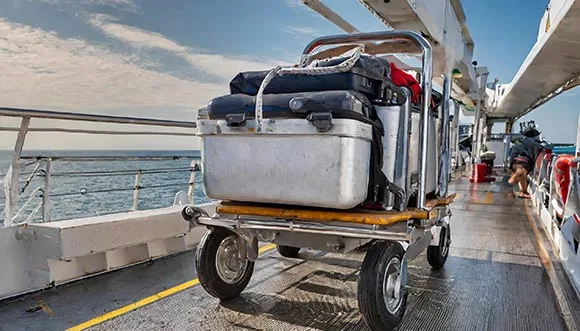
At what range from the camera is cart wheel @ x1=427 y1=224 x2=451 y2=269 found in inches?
171

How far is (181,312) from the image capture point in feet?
10.5

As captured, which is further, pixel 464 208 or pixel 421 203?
pixel 464 208

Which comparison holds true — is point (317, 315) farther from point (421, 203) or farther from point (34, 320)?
point (34, 320)

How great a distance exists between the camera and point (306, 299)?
11.4ft

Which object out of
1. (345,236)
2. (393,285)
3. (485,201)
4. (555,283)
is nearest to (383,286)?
(393,285)

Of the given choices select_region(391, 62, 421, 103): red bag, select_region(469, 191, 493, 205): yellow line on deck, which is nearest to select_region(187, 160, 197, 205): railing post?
select_region(391, 62, 421, 103): red bag

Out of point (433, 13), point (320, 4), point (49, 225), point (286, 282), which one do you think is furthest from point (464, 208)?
point (49, 225)

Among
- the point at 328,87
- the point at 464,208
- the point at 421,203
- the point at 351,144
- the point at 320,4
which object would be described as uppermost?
the point at 320,4

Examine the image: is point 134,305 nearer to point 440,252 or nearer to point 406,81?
point 406,81

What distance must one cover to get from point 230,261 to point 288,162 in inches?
48.4

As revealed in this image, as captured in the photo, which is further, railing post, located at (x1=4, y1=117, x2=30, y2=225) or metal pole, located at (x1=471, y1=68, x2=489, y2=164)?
metal pole, located at (x1=471, y1=68, x2=489, y2=164)

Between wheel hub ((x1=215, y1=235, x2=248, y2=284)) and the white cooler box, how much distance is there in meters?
0.60

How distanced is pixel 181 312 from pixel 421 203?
6.19 ft

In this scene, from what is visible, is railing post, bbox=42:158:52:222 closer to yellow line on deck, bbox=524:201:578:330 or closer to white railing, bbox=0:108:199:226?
white railing, bbox=0:108:199:226
